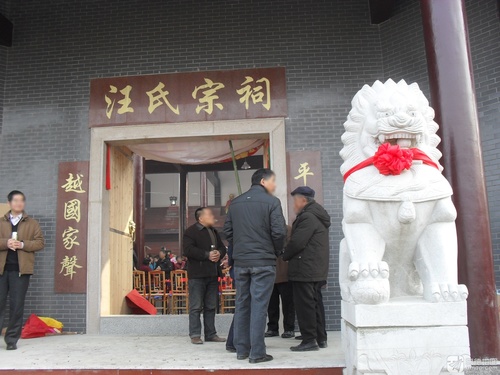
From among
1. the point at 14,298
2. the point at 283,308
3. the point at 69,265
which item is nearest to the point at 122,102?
the point at 69,265

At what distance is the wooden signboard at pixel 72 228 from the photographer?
576cm

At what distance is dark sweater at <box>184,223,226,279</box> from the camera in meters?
4.56

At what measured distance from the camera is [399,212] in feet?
9.06

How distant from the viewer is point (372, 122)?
298 centimetres

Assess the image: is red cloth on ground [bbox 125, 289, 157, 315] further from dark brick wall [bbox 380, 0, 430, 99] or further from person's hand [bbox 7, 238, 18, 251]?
dark brick wall [bbox 380, 0, 430, 99]

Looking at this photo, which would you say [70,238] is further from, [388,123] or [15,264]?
[388,123]

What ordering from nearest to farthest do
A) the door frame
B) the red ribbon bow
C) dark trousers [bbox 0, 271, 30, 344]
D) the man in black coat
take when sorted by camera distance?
the red ribbon bow
dark trousers [bbox 0, 271, 30, 344]
the door frame
the man in black coat

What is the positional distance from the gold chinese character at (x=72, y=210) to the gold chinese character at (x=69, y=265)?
1.48ft

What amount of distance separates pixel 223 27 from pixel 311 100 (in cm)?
152

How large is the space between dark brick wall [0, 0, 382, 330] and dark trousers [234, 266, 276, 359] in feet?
8.28

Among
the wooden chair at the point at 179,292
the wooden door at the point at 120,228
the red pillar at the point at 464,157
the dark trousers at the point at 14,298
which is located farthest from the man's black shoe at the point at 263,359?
the wooden chair at the point at 179,292

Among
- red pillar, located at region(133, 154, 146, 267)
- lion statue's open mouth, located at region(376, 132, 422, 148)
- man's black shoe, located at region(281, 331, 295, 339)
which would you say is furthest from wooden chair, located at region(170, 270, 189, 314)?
lion statue's open mouth, located at region(376, 132, 422, 148)

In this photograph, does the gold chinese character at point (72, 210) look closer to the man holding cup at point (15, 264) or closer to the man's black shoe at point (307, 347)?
→ the man holding cup at point (15, 264)

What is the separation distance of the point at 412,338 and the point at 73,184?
457 cm
